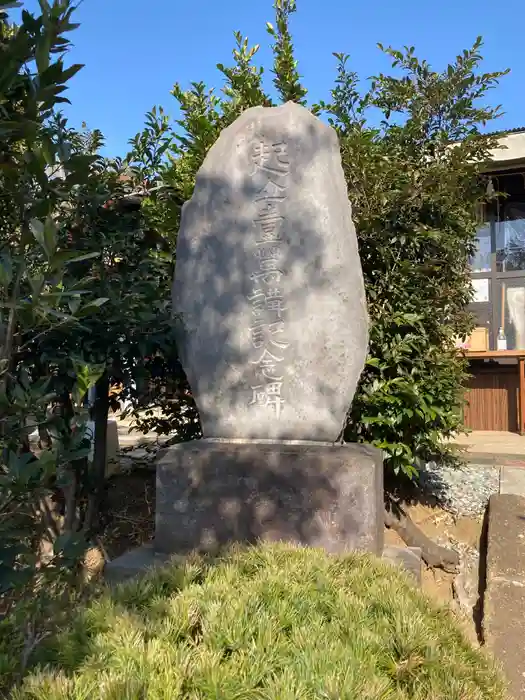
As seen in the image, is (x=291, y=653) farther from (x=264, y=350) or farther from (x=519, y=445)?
(x=519, y=445)

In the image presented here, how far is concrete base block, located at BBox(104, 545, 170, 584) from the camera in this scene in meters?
2.96

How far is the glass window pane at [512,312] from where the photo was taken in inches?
424

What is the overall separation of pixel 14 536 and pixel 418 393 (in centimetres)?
296

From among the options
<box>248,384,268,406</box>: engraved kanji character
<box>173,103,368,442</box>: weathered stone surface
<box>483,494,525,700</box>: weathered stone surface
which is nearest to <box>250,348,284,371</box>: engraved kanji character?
<box>173,103,368,442</box>: weathered stone surface

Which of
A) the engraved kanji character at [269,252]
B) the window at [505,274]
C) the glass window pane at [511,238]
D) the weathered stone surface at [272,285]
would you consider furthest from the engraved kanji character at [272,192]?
the glass window pane at [511,238]

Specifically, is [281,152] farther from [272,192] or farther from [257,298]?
[257,298]

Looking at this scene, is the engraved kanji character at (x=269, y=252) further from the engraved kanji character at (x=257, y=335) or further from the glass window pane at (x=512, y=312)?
the glass window pane at (x=512, y=312)

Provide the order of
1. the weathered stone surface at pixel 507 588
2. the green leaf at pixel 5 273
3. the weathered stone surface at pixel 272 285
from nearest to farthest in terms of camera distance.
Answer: the green leaf at pixel 5 273 → the weathered stone surface at pixel 507 588 → the weathered stone surface at pixel 272 285

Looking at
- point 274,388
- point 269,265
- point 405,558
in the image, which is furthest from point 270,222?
point 405,558

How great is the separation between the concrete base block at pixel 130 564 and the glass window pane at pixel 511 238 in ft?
31.3

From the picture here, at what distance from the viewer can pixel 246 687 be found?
1.40 m

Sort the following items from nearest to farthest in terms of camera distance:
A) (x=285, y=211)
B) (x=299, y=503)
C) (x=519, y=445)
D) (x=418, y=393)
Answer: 1. (x=299, y=503)
2. (x=285, y=211)
3. (x=418, y=393)
4. (x=519, y=445)

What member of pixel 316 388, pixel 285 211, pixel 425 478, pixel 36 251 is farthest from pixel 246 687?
pixel 425 478

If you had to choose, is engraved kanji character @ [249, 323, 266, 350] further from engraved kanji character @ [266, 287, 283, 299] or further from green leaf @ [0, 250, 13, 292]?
green leaf @ [0, 250, 13, 292]
